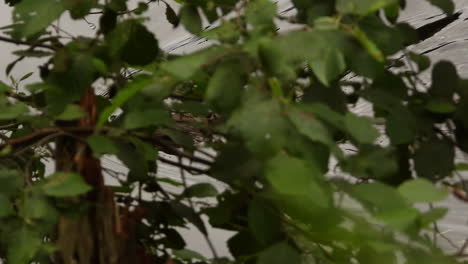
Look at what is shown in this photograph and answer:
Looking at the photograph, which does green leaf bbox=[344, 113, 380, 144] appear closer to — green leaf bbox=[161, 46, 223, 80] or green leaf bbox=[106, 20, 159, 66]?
green leaf bbox=[161, 46, 223, 80]

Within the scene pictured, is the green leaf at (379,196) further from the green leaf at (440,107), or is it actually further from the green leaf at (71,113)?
the green leaf at (71,113)

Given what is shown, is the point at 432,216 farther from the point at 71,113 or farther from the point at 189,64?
the point at 71,113

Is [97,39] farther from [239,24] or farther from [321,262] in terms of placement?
[321,262]

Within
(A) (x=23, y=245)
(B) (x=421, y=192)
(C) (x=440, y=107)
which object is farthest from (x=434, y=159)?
(A) (x=23, y=245)

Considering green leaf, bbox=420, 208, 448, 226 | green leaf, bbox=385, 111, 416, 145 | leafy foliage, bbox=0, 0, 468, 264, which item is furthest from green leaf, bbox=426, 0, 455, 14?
green leaf, bbox=420, 208, 448, 226

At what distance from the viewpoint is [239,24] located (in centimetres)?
50

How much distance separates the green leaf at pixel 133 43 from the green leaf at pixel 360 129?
0.75 feet

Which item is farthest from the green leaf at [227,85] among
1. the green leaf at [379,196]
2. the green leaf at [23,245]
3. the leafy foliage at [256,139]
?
the green leaf at [23,245]

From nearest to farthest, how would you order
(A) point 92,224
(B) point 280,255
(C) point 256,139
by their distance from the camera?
(C) point 256,139 → (B) point 280,255 → (A) point 92,224

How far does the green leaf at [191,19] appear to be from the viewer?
612 mm

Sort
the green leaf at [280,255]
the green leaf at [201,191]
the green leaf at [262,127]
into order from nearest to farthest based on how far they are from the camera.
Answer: the green leaf at [262,127] → the green leaf at [280,255] → the green leaf at [201,191]

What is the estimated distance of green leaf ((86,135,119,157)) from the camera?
536 millimetres

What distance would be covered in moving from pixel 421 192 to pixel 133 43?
311mm

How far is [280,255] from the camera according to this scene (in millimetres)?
521
